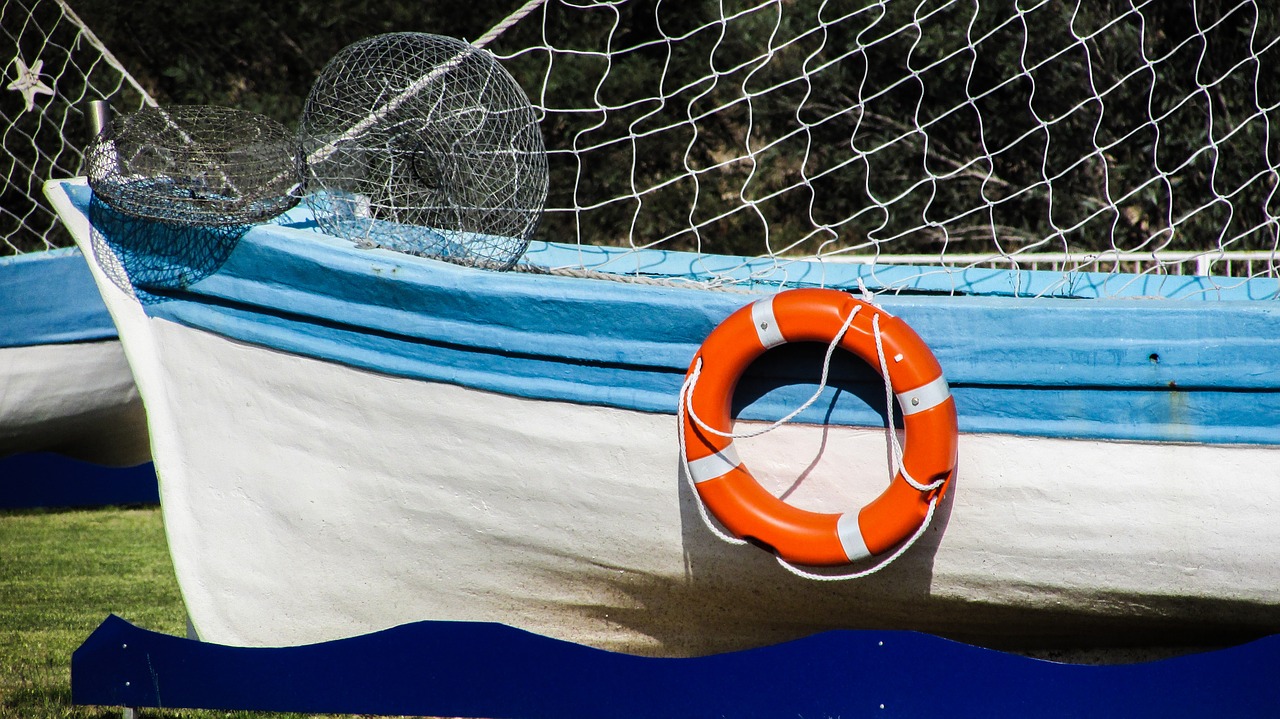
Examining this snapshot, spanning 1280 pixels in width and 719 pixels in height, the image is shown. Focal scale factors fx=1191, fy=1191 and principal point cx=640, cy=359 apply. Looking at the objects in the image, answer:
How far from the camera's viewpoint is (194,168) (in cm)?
294

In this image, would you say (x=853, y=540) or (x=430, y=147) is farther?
(x=430, y=147)

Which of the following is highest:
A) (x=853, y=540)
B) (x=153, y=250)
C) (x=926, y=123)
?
(x=153, y=250)

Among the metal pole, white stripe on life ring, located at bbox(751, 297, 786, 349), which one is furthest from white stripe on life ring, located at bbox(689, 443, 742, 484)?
the metal pole

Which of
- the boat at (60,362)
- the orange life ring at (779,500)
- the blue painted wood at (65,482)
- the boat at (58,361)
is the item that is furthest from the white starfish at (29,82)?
the blue painted wood at (65,482)

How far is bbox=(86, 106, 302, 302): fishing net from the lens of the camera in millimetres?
2793

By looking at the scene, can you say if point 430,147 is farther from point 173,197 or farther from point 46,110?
point 46,110

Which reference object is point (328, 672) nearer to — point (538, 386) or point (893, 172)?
point (538, 386)

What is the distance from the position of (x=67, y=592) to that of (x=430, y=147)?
299cm

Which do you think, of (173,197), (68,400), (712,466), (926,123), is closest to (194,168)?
(173,197)

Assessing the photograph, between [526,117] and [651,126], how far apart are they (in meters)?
7.32

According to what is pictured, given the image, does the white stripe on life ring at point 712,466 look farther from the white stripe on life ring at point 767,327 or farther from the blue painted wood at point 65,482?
the blue painted wood at point 65,482

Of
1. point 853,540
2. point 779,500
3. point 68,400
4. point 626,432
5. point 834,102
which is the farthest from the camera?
Result: point 834,102

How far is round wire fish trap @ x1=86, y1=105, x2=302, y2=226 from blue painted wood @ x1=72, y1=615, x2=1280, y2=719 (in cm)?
99

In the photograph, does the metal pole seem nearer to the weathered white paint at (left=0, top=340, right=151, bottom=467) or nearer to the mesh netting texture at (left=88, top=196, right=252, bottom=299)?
the mesh netting texture at (left=88, top=196, right=252, bottom=299)
